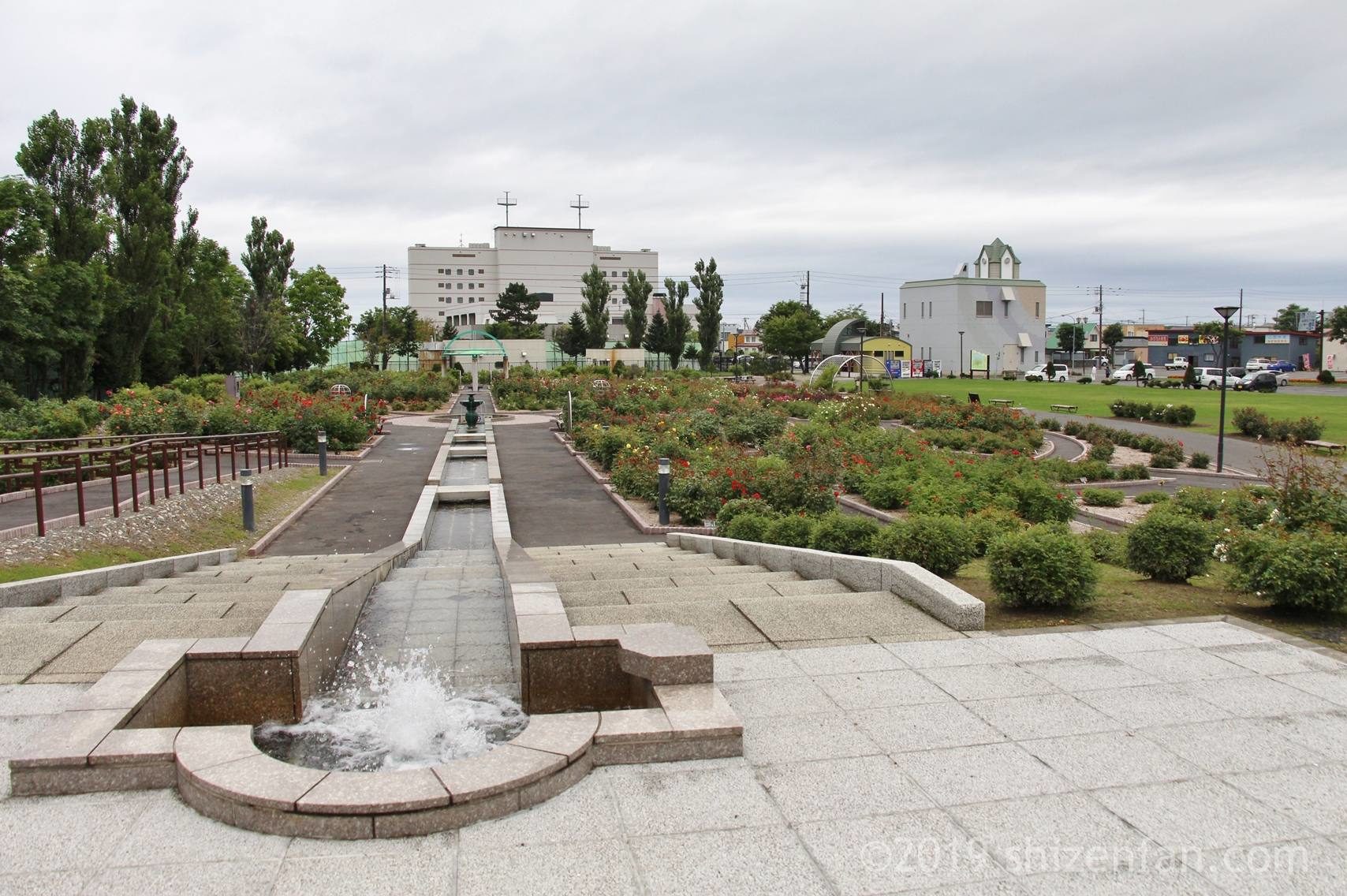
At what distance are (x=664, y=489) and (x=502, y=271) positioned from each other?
4425 inches

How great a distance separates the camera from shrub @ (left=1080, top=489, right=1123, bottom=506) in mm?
16703

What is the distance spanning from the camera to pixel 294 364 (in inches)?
2606

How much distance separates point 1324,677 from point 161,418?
22.1 m

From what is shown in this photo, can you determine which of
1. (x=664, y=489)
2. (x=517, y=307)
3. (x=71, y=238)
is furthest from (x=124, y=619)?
(x=517, y=307)

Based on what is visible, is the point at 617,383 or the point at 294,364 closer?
the point at 617,383

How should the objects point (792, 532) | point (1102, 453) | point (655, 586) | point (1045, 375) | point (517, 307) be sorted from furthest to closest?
1. point (517, 307)
2. point (1045, 375)
3. point (1102, 453)
4. point (792, 532)
5. point (655, 586)

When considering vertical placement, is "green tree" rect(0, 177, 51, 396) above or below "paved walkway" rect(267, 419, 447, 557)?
above

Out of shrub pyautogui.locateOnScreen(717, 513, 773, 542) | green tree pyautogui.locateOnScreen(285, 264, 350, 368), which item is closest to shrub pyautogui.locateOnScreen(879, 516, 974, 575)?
shrub pyautogui.locateOnScreen(717, 513, 773, 542)

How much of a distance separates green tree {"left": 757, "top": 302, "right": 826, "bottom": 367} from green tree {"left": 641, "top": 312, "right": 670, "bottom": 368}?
18.8m

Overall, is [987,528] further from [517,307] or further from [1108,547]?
[517,307]

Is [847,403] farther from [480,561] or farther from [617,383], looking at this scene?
[480,561]

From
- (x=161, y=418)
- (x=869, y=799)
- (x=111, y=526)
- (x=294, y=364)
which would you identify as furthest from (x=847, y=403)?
(x=294, y=364)

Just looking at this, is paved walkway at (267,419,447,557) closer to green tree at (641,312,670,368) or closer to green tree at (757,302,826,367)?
green tree at (641,312,670,368)

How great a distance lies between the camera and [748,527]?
11.4m
